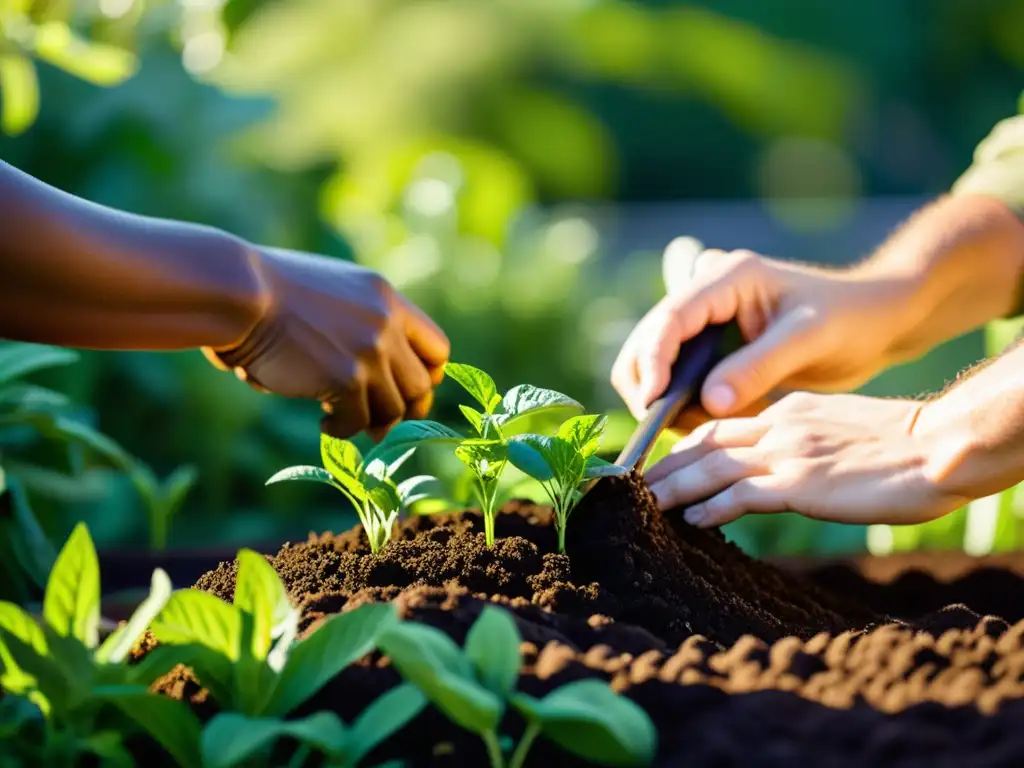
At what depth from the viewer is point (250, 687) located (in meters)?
0.70

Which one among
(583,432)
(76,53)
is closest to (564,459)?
(583,432)

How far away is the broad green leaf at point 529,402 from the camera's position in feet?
3.13

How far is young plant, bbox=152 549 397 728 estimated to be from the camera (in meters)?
0.69

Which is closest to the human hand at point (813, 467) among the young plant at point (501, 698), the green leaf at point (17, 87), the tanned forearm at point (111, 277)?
the tanned forearm at point (111, 277)

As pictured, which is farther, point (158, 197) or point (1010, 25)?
point (1010, 25)

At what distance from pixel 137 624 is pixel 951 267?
1485 mm

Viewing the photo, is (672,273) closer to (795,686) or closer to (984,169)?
(984,169)

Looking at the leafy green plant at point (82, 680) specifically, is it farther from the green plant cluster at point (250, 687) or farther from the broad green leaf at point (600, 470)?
the broad green leaf at point (600, 470)

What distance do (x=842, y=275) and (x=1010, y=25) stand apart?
17.3ft

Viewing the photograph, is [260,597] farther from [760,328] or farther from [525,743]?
[760,328]

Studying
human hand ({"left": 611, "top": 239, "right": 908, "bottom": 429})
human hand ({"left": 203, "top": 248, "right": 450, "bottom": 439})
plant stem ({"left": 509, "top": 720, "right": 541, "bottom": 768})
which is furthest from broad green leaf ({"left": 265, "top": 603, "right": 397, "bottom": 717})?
human hand ({"left": 611, "top": 239, "right": 908, "bottom": 429})

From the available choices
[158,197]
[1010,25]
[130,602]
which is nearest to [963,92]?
[1010,25]

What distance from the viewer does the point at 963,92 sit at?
654 centimetres

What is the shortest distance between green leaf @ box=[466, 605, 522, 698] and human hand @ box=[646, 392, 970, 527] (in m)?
0.64
